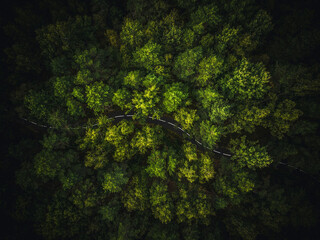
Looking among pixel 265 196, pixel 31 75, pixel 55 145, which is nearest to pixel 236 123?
pixel 265 196

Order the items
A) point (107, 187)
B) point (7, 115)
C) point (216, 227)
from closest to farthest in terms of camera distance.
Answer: point (107, 187), point (216, 227), point (7, 115)

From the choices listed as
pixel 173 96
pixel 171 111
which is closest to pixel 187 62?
pixel 173 96

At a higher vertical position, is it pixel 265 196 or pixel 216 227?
pixel 265 196

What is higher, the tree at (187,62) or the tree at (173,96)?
the tree at (187,62)

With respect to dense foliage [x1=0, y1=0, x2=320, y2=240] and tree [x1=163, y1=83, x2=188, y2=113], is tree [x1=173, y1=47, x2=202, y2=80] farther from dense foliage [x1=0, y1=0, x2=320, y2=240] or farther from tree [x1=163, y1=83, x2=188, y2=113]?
tree [x1=163, y1=83, x2=188, y2=113]

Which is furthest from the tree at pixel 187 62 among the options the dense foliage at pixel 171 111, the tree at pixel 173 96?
the tree at pixel 173 96

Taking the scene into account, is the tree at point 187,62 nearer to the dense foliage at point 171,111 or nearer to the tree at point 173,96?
the dense foliage at point 171,111

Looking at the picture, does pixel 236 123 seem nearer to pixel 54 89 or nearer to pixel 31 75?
pixel 54 89

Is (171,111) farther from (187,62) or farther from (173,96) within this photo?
(187,62)

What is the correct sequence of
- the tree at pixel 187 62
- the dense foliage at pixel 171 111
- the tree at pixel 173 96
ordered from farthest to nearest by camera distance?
the tree at pixel 173 96, the tree at pixel 187 62, the dense foliage at pixel 171 111
